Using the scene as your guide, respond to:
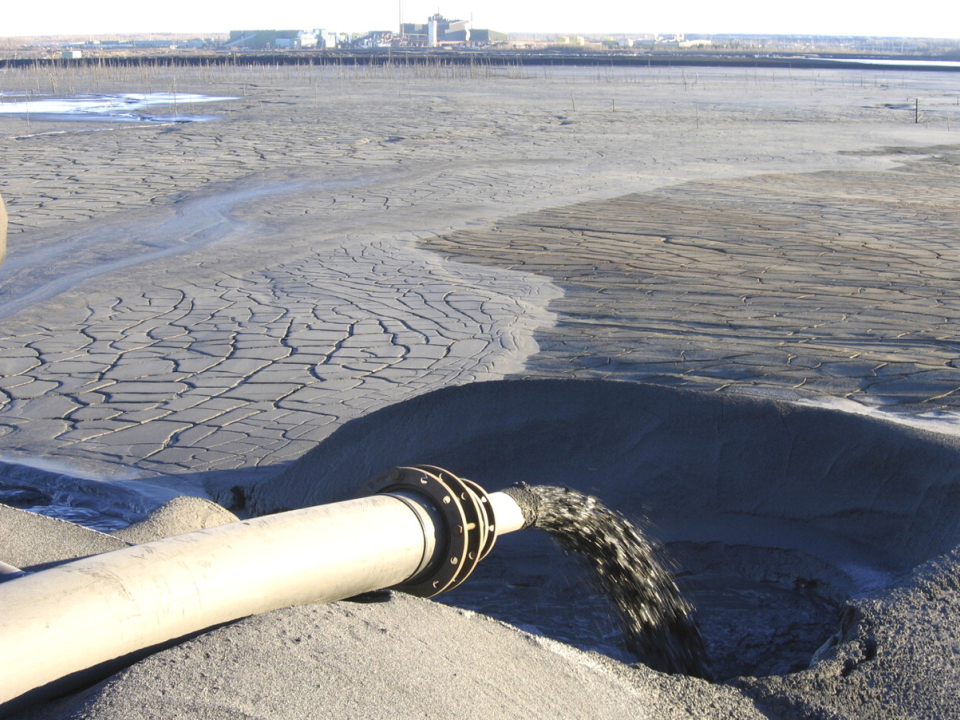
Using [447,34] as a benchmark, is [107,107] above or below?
below

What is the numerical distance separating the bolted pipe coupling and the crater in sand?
2.46 ft

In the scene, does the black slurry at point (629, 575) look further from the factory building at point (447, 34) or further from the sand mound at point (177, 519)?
the factory building at point (447, 34)

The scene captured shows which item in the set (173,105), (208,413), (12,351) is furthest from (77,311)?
(173,105)

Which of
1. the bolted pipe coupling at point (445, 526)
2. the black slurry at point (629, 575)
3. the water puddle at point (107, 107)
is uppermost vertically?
the water puddle at point (107, 107)

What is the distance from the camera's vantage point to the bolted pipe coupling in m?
2.84

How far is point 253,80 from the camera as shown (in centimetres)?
4297

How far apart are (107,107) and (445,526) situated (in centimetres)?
2741

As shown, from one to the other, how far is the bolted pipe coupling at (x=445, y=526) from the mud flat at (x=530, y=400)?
0.38 ft

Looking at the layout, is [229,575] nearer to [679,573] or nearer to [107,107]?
[679,573]

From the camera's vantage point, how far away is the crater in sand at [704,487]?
3.57 meters

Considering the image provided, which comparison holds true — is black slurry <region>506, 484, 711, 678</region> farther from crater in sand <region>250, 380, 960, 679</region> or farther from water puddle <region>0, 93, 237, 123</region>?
water puddle <region>0, 93, 237, 123</region>

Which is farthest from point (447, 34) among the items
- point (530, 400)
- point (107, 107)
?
point (530, 400)

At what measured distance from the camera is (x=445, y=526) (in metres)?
2.86

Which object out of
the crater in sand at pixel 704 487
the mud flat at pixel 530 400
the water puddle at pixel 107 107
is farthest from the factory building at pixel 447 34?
the crater in sand at pixel 704 487
